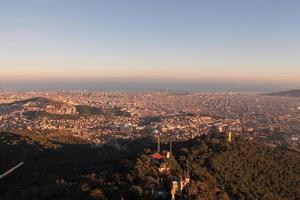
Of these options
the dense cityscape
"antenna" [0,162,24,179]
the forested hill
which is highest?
the forested hill

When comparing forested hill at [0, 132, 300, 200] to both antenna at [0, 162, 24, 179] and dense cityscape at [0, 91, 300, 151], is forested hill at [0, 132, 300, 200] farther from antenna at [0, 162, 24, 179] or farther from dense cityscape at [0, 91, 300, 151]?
dense cityscape at [0, 91, 300, 151]

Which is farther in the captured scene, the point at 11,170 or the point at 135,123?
the point at 135,123

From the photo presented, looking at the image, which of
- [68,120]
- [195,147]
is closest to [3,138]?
[195,147]

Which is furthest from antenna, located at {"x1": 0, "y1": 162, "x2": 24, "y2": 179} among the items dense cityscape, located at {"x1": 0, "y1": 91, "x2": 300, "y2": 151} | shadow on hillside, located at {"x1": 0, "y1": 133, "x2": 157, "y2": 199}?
dense cityscape, located at {"x1": 0, "y1": 91, "x2": 300, "y2": 151}

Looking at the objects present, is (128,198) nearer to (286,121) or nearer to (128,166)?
(128,166)

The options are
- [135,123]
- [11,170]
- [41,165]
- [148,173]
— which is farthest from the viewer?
[135,123]

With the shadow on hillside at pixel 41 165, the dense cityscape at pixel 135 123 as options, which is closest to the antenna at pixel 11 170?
the shadow on hillside at pixel 41 165

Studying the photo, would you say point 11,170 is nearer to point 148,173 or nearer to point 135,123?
point 148,173

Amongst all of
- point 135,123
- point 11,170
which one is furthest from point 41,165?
point 135,123
